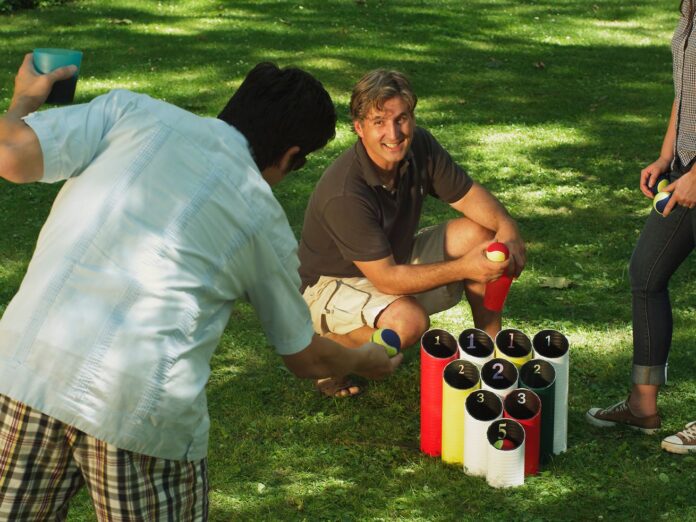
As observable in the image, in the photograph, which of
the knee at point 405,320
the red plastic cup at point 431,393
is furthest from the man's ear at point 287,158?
the knee at point 405,320

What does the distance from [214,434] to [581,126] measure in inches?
200

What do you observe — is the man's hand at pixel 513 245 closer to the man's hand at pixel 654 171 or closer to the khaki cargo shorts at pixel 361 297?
the khaki cargo shorts at pixel 361 297

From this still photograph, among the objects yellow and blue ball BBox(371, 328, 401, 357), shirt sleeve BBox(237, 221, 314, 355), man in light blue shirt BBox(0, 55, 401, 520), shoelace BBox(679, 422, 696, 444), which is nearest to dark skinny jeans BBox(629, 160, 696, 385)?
shoelace BBox(679, 422, 696, 444)

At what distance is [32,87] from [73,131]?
28 centimetres

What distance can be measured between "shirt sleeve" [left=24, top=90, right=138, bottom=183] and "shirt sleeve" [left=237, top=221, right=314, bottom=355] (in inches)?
16.6

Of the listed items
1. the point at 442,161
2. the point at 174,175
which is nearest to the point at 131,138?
the point at 174,175

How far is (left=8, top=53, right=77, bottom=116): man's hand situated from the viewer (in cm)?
264

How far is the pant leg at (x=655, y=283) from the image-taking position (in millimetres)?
4184

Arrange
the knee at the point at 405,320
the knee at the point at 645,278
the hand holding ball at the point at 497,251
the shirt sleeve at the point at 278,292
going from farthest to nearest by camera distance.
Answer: the knee at the point at 405,320 < the hand holding ball at the point at 497,251 < the knee at the point at 645,278 < the shirt sleeve at the point at 278,292

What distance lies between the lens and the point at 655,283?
14.2 ft

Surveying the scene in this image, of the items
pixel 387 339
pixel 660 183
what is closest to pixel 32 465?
pixel 387 339

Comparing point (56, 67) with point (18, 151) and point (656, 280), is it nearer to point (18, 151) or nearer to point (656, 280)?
point (18, 151)

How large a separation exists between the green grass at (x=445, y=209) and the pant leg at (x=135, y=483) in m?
1.44

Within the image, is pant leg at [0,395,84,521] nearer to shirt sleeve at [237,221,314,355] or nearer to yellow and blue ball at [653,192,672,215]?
shirt sleeve at [237,221,314,355]
